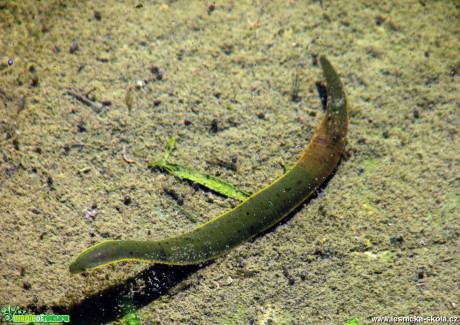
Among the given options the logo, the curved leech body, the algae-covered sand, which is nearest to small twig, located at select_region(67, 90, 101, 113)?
the algae-covered sand

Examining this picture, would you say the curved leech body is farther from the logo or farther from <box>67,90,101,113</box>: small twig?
<box>67,90,101,113</box>: small twig

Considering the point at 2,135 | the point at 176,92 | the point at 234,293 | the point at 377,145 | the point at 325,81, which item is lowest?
the point at 234,293

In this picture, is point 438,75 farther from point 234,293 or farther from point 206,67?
point 234,293

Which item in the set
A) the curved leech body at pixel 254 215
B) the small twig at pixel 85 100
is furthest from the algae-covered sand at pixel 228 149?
the curved leech body at pixel 254 215

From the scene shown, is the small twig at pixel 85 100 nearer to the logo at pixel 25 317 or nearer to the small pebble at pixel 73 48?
the small pebble at pixel 73 48

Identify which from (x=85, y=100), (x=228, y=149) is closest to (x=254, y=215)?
(x=228, y=149)

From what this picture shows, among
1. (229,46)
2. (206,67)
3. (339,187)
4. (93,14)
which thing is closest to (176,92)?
(206,67)
